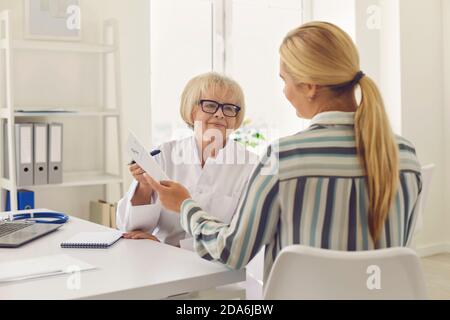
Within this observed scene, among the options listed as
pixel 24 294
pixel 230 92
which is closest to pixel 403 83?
pixel 230 92

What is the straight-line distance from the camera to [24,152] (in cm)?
301

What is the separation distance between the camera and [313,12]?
457cm

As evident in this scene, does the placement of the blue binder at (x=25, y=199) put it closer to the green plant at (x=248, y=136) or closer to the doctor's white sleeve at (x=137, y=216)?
the doctor's white sleeve at (x=137, y=216)

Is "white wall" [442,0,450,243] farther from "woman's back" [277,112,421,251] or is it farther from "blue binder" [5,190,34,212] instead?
"woman's back" [277,112,421,251]

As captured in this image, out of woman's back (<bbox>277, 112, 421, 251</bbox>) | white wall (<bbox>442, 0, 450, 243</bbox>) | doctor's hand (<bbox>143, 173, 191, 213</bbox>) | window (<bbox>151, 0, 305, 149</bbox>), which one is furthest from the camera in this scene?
white wall (<bbox>442, 0, 450, 243</bbox>)

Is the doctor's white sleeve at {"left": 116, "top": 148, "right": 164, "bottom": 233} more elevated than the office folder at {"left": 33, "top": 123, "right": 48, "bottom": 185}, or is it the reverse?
the office folder at {"left": 33, "top": 123, "right": 48, "bottom": 185}

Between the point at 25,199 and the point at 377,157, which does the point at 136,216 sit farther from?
the point at 25,199

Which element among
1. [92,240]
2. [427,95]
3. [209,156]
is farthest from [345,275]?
[427,95]

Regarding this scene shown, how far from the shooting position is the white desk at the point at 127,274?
1270 mm

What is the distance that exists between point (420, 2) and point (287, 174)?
3643 mm

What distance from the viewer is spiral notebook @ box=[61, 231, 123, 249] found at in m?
1.69

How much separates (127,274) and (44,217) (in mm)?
886

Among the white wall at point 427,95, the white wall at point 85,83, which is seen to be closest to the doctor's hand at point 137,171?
the white wall at point 85,83

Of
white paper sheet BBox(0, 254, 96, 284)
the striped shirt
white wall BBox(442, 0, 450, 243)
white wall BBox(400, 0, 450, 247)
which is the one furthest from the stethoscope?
white wall BBox(442, 0, 450, 243)
